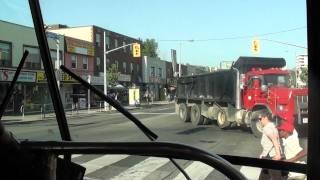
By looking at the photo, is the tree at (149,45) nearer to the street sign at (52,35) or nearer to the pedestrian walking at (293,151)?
the street sign at (52,35)

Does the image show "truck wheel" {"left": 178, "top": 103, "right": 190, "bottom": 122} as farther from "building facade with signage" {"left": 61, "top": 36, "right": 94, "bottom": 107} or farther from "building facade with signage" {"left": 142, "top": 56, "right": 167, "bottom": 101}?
"building facade with signage" {"left": 61, "top": 36, "right": 94, "bottom": 107}

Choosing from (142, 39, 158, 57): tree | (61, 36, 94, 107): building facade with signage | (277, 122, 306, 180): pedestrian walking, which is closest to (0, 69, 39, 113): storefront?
(61, 36, 94, 107): building facade with signage

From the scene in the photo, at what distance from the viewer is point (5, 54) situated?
225 cm

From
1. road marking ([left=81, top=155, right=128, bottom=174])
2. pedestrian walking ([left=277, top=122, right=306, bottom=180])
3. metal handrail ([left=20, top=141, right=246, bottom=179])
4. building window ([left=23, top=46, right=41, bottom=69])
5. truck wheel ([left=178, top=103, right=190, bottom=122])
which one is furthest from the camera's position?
truck wheel ([left=178, top=103, right=190, bottom=122])

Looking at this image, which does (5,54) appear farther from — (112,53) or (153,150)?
(112,53)

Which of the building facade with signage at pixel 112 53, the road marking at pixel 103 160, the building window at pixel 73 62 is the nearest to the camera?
the road marking at pixel 103 160

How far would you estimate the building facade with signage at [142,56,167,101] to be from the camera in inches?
127

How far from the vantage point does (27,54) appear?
235 centimetres

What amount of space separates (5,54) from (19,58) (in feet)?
0.42

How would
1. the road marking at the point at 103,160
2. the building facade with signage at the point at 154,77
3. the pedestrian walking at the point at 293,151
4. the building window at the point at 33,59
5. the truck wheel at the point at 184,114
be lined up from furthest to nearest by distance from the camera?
1. the truck wheel at the point at 184,114
2. the building facade with signage at the point at 154,77
3. the building window at the point at 33,59
4. the road marking at the point at 103,160
5. the pedestrian walking at the point at 293,151

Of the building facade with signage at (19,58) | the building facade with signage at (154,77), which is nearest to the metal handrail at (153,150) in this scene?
the building facade with signage at (19,58)

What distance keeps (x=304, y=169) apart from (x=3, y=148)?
0.96 m

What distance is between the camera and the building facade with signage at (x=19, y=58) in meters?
2.23

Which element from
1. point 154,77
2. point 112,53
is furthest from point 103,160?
point 154,77
